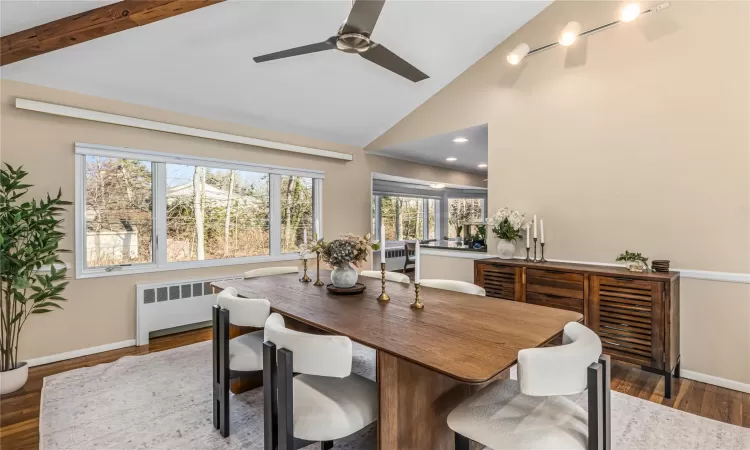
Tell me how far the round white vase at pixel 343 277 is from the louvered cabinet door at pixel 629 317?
1927 mm

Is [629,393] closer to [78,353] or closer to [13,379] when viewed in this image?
[13,379]

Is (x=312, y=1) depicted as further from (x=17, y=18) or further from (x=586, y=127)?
(x=586, y=127)

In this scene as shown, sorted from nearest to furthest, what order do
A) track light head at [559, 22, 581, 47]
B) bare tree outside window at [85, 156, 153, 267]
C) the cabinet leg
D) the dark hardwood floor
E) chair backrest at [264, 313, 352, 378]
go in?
chair backrest at [264, 313, 352, 378] < the dark hardwood floor < the cabinet leg < track light head at [559, 22, 581, 47] < bare tree outside window at [85, 156, 153, 267]

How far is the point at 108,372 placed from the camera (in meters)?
2.77

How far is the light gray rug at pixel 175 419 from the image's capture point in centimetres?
190

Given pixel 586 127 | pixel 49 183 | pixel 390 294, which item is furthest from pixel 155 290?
pixel 586 127

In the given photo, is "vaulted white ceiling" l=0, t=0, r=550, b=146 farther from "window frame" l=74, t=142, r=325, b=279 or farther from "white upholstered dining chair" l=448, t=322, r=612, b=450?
"white upholstered dining chair" l=448, t=322, r=612, b=450

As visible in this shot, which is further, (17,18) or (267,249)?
(267,249)

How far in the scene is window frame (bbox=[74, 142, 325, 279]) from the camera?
10.4 ft

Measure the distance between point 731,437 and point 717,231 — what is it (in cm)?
140

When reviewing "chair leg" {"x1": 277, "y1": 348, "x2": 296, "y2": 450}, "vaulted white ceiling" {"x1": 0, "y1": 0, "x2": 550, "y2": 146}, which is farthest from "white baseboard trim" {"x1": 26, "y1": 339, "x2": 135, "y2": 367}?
"chair leg" {"x1": 277, "y1": 348, "x2": 296, "y2": 450}

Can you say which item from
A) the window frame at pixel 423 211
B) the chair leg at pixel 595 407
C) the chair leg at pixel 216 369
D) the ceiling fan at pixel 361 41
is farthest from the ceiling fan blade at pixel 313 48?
the window frame at pixel 423 211

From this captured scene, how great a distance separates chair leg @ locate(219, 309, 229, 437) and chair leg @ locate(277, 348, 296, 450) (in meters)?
0.74

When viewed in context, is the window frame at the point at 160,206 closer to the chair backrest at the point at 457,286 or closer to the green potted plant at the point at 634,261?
the chair backrest at the point at 457,286
